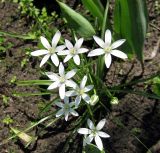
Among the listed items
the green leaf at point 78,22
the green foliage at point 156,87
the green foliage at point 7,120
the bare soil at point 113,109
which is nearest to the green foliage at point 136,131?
the bare soil at point 113,109

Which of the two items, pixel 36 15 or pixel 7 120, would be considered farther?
pixel 36 15

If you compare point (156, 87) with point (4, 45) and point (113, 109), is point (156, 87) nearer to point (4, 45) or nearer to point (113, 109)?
point (113, 109)

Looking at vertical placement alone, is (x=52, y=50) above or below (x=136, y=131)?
above

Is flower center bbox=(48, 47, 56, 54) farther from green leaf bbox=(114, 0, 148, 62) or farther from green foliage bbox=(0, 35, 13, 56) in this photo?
green foliage bbox=(0, 35, 13, 56)

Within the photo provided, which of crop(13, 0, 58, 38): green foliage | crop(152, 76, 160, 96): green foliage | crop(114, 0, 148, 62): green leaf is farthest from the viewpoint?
crop(13, 0, 58, 38): green foliage

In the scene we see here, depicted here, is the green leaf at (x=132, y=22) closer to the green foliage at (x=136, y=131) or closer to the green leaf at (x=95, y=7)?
the green leaf at (x=95, y=7)

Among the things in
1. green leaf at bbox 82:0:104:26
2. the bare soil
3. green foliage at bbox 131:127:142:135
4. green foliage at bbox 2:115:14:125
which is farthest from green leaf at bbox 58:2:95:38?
green foliage at bbox 2:115:14:125

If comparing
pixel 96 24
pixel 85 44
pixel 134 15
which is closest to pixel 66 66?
pixel 85 44

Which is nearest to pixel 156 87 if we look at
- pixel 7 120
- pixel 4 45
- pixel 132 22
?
pixel 132 22
